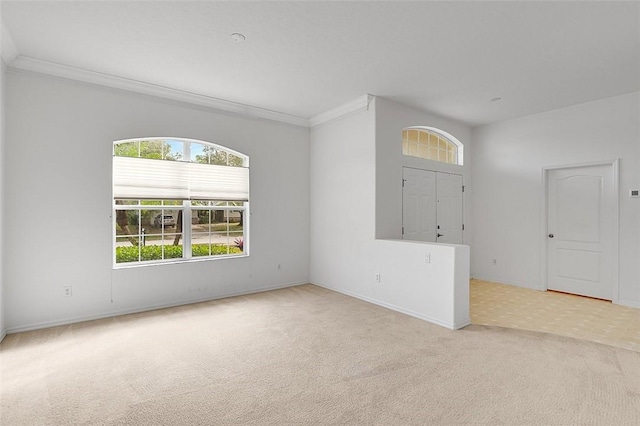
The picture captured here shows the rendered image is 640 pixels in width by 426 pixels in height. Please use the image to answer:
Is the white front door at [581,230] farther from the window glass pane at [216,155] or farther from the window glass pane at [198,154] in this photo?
the window glass pane at [198,154]

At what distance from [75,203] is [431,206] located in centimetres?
510

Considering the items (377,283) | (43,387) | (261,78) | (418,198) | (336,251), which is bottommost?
(43,387)

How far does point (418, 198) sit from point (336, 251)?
161 cm

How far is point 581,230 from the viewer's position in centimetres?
498

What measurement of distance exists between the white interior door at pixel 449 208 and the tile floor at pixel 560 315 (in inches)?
42.3

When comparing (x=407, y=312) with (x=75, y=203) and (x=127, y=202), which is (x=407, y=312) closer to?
(x=127, y=202)

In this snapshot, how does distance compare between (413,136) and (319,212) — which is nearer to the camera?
(413,136)

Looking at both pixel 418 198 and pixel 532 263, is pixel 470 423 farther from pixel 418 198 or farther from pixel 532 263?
pixel 532 263

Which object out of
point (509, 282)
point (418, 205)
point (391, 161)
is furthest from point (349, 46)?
point (509, 282)

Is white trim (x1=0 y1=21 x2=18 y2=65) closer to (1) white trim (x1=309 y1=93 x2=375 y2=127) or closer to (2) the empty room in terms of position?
(2) the empty room

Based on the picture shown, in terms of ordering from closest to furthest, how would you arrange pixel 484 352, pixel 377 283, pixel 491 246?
pixel 484 352, pixel 377 283, pixel 491 246

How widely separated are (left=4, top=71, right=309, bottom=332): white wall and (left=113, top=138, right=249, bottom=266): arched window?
16cm

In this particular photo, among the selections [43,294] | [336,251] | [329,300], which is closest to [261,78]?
[336,251]

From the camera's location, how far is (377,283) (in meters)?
4.62
